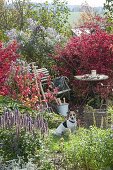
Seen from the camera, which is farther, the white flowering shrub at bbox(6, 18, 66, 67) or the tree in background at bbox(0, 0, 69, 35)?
the tree in background at bbox(0, 0, 69, 35)

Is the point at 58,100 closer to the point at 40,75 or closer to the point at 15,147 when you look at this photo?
the point at 40,75

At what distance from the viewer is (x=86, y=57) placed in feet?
37.7

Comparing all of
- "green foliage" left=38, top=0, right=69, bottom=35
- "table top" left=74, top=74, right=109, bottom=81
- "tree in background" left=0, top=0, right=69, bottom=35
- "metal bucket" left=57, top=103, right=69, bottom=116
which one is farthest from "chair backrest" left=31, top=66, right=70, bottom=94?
"tree in background" left=0, top=0, right=69, bottom=35

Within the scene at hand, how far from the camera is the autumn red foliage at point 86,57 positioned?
11.5 m

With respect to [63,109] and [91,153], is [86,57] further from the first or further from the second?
[91,153]

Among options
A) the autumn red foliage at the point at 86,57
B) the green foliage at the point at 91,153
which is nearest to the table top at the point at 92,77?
the autumn red foliage at the point at 86,57

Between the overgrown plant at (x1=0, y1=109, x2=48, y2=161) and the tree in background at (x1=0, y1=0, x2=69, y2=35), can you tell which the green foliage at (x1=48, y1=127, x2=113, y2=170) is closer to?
the overgrown plant at (x1=0, y1=109, x2=48, y2=161)

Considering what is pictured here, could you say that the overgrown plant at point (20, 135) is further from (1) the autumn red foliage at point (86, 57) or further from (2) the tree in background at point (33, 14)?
(2) the tree in background at point (33, 14)

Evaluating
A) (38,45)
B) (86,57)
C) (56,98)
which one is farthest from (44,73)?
(38,45)

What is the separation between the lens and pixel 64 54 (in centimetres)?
1194

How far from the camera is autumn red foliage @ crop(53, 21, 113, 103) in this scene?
11453 mm

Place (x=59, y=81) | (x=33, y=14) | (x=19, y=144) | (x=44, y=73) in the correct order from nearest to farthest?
(x=19, y=144) → (x=44, y=73) → (x=59, y=81) → (x=33, y=14)

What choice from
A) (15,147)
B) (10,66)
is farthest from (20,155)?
(10,66)

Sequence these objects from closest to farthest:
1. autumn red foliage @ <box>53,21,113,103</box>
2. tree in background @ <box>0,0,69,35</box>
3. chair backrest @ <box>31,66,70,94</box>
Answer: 1. autumn red foliage @ <box>53,21,113,103</box>
2. chair backrest @ <box>31,66,70,94</box>
3. tree in background @ <box>0,0,69,35</box>
